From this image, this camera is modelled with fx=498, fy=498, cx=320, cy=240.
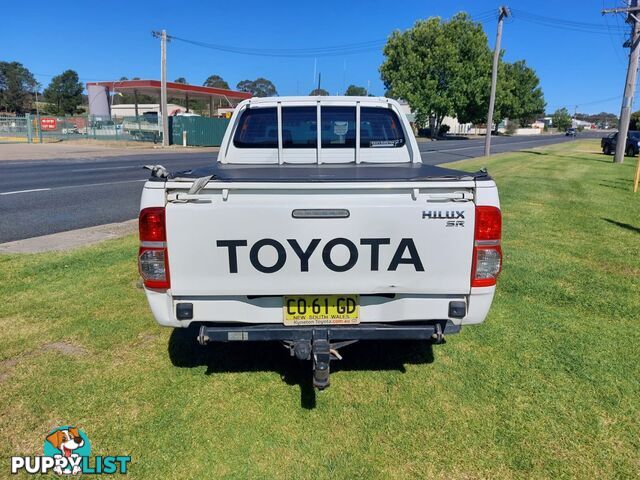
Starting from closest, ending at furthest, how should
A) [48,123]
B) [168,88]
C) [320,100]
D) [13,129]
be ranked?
[320,100] → [48,123] → [13,129] → [168,88]

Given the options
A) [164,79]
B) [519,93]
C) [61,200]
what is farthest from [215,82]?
[61,200]

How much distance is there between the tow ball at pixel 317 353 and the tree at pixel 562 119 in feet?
592

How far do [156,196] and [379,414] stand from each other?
1895mm

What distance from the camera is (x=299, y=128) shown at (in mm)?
5086

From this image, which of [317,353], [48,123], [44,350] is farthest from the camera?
[48,123]

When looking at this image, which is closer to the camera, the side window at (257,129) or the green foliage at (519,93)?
the side window at (257,129)

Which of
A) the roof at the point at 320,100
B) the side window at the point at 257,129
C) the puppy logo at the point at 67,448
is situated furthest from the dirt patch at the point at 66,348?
the roof at the point at 320,100

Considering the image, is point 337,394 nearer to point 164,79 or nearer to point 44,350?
point 44,350

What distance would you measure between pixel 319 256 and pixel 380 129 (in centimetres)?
266

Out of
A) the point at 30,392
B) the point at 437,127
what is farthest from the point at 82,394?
the point at 437,127

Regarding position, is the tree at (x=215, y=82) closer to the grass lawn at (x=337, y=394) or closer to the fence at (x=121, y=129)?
the fence at (x=121, y=129)

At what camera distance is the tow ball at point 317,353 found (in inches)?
114

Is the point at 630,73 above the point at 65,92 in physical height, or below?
below

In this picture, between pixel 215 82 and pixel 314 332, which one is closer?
pixel 314 332
